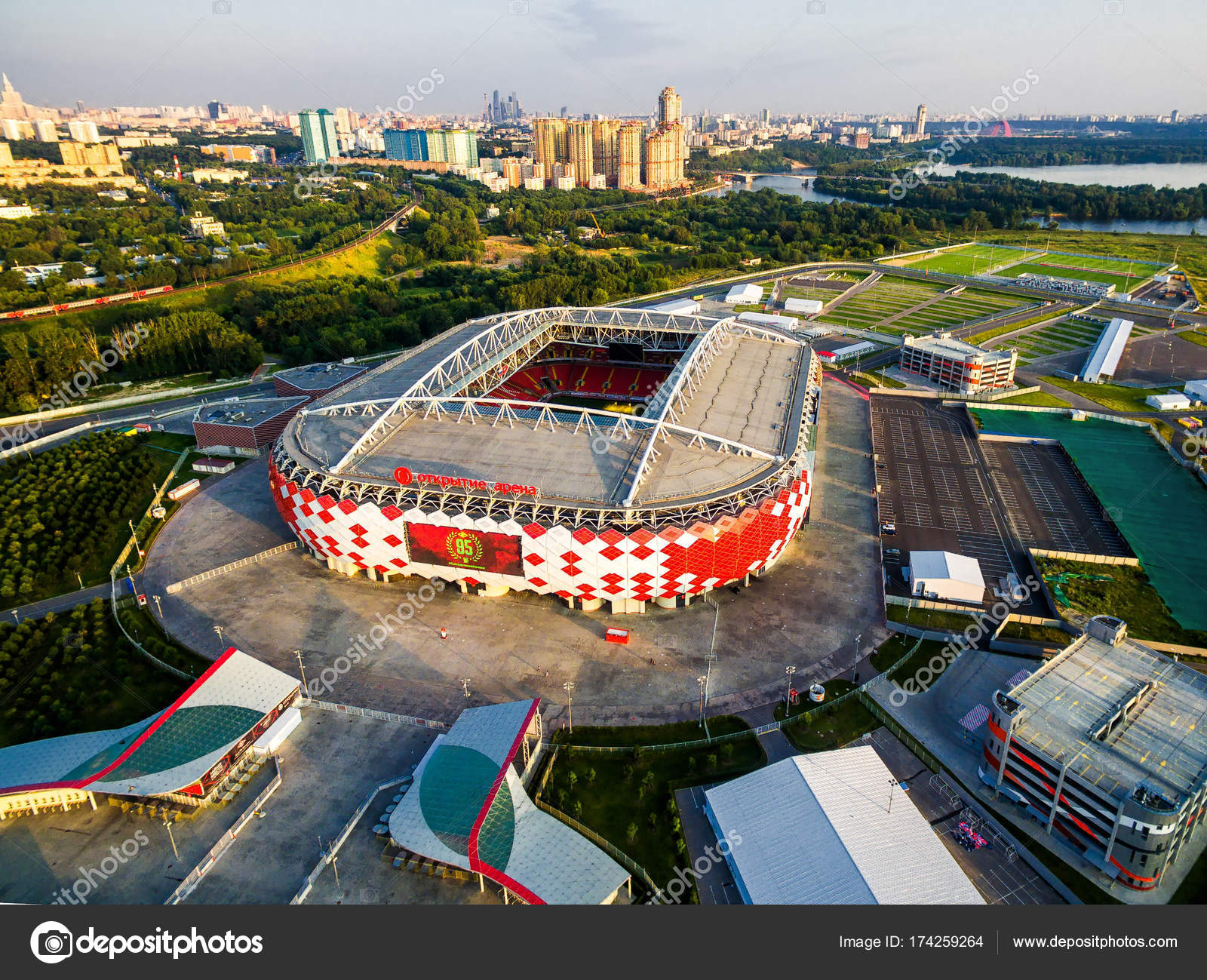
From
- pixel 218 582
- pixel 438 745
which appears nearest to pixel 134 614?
pixel 218 582

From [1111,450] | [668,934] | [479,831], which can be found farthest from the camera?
[1111,450]

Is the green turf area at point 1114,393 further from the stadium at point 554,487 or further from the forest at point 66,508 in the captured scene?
the forest at point 66,508

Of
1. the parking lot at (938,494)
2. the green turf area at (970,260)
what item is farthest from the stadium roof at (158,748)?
the green turf area at (970,260)

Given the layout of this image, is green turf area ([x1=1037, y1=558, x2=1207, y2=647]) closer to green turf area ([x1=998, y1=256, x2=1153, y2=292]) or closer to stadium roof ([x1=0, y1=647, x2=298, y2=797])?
stadium roof ([x1=0, y1=647, x2=298, y2=797])

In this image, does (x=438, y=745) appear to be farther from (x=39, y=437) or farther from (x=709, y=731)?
(x=39, y=437)

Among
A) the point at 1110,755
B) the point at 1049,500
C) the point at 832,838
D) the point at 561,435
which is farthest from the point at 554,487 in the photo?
the point at 1049,500

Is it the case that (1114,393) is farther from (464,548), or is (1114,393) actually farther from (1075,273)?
(464,548)
